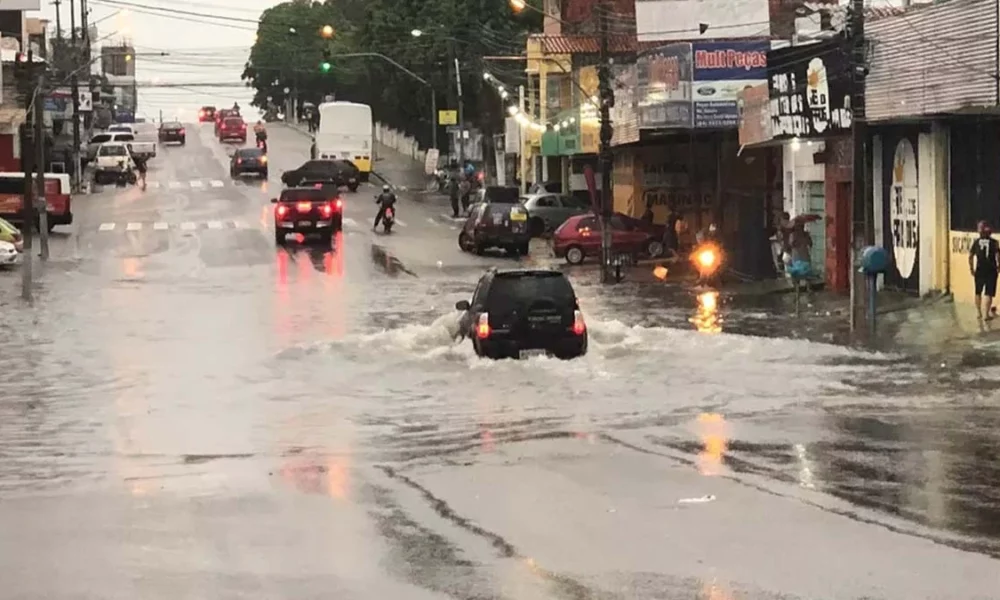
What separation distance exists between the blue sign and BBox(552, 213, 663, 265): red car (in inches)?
220

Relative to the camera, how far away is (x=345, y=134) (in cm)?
8125

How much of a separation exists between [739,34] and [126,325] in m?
31.2

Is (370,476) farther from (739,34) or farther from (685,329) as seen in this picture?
(739,34)

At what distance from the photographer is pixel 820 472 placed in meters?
13.5

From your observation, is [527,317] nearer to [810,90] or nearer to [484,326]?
[484,326]

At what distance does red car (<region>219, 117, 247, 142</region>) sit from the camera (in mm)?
→ 114375

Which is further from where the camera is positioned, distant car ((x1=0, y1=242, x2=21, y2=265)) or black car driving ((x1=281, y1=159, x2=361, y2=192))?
black car driving ((x1=281, y1=159, x2=361, y2=192))

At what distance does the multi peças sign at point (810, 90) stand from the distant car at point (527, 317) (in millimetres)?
9272

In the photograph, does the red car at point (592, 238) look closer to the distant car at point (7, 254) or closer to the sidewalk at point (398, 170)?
the distant car at point (7, 254)

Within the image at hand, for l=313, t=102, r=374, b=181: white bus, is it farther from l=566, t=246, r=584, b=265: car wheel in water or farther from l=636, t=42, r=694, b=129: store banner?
l=636, t=42, r=694, b=129: store banner

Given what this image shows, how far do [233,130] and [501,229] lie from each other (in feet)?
224

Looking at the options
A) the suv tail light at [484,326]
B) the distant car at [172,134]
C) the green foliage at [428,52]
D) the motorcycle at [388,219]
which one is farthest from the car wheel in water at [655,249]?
the distant car at [172,134]

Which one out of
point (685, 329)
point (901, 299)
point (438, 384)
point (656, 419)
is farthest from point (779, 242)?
point (656, 419)

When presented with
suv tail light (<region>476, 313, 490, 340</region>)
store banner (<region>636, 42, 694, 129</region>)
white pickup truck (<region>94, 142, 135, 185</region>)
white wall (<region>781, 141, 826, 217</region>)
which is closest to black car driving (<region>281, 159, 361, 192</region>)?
white pickup truck (<region>94, 142, 135, 185</region>)
